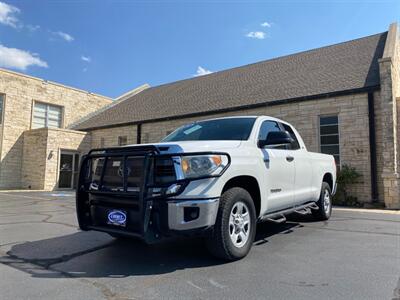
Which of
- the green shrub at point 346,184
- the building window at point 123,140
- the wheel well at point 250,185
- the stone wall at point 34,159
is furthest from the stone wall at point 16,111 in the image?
the wheel well at point 250,185

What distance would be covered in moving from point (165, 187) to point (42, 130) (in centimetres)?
1876

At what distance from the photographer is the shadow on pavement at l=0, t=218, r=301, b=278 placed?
390cm

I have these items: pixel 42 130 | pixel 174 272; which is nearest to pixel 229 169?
pixel 174 272

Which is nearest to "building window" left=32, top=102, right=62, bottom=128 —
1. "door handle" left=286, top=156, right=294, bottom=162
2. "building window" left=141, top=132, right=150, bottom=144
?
"building window" left=141, top=132, right=150, bottom=144

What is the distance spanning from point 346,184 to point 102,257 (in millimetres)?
10068

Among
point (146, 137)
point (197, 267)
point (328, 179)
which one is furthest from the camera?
point (146, 137)

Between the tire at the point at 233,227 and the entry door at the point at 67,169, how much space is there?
18.3 metres

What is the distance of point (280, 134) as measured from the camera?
4789 mm

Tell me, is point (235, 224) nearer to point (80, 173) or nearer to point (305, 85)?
point (80, 173)

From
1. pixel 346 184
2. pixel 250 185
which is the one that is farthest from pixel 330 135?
pixel 250 185

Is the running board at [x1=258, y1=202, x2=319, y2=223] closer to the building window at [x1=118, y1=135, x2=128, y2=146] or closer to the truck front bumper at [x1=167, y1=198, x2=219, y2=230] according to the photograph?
the truck front bumper at [x1=167, y1=198, x2=219, y2=230]

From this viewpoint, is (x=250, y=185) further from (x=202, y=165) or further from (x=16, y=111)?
(x=16, y=111)

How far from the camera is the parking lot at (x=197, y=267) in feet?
10.6

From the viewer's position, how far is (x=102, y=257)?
4.49m
